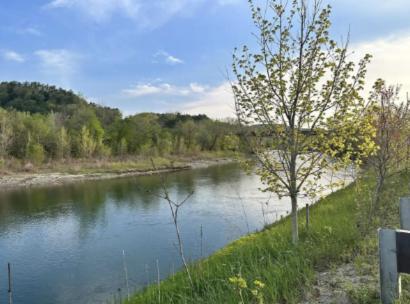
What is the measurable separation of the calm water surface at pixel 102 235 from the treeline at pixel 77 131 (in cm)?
1965

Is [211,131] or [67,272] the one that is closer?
[67,272]

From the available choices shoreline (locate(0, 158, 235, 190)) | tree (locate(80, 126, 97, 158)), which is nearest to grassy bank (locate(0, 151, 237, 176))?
shoreline (locate(0, 158, 235, 190))

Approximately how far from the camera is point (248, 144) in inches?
277

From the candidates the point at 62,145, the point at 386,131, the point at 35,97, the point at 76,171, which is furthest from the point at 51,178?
the point at 35,97

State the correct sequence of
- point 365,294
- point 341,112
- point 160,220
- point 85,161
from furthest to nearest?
point 85,161 → point 160,220 → point 341,112 → point 365,294

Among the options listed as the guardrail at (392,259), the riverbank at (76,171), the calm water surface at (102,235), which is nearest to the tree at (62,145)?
the riverbank at (76,171)

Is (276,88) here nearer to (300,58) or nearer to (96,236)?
(300,58)

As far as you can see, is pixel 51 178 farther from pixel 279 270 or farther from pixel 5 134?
pixel 279 270

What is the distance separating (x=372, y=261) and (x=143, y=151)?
55015mm

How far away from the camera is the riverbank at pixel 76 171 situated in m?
39.6

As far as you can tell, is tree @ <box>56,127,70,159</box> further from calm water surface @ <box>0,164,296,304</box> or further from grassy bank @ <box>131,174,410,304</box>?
grassy bank @ <box>131,174,410,304</box>

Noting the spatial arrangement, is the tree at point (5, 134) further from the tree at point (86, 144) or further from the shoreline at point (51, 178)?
the tree at point (86, 144)

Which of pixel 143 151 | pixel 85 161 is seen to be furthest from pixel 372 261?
pixel 143 151

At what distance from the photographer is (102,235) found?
17406 mm
